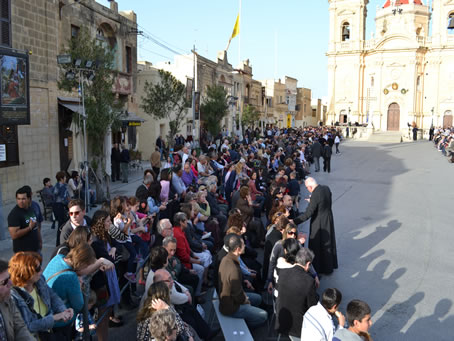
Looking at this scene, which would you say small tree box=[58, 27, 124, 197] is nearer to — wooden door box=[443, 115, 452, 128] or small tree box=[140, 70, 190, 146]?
small tree box=[140, 70, 190, 146]

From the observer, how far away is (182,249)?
642 centimetres

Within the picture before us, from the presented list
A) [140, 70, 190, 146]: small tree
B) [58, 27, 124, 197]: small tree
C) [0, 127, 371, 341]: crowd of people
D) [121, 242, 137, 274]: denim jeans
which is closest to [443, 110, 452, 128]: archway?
[140, 70, 190, 146]: small tree

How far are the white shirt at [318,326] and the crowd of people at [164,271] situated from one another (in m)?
0.01

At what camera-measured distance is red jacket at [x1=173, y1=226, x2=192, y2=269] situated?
6.40m

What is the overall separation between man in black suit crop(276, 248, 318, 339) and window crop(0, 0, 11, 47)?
10622mm

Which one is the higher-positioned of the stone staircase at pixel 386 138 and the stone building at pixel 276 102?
the stone building at pixel 276 102

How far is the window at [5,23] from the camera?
1157cm

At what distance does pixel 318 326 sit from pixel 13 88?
7.40 meters

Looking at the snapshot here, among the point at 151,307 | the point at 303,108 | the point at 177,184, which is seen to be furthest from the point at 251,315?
the point at 303,108

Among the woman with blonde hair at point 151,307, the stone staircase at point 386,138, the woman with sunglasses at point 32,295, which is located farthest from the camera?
the stone staircase at point 386,138

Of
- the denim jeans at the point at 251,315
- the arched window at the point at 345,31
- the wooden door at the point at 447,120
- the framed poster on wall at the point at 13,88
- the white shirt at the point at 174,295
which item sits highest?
→ the arched window at the point at 345,31

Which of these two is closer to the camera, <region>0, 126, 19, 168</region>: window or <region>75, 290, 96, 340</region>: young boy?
<region>75, 290, 96, 340</region>: young boy

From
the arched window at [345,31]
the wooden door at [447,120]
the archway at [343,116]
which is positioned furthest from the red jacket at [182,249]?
the arched window at [345,31]

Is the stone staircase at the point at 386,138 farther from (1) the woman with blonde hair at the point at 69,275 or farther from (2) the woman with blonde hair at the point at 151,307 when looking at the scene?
(1) the woman with blonde hair at the point at 69,275
